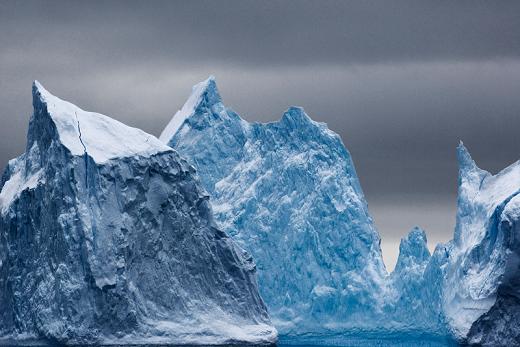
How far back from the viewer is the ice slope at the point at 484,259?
57.7 metres

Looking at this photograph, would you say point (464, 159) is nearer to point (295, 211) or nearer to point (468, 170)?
point (468, 170)

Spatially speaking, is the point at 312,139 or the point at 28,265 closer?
the point at 28,265

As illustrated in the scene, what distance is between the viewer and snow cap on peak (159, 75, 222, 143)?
7769cm

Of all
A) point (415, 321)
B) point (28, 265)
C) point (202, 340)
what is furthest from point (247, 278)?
point (415, 321)

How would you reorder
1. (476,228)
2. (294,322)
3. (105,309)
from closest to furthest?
(105,309), (476,228), (294,322)

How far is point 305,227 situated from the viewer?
246 feet

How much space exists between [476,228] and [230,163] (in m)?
17.9

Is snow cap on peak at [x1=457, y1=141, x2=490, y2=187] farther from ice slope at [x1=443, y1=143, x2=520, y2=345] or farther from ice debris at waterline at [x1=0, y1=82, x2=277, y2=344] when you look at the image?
ice debris at waterline at [x1=0, y1=82, x2=277, y2=344]

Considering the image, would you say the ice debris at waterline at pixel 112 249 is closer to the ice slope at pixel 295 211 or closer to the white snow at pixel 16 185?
the white snow at pixel 16 185

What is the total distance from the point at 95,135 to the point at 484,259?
1537 centimetres

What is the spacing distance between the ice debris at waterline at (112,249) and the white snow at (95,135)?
1.9 inches

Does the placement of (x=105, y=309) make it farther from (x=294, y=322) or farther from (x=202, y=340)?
(x=294, y=322)

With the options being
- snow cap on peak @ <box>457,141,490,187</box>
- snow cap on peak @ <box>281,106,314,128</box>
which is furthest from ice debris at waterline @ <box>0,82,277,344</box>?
snow cap on peak @ <box>281,106,314,128</box>

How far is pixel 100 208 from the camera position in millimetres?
60969
